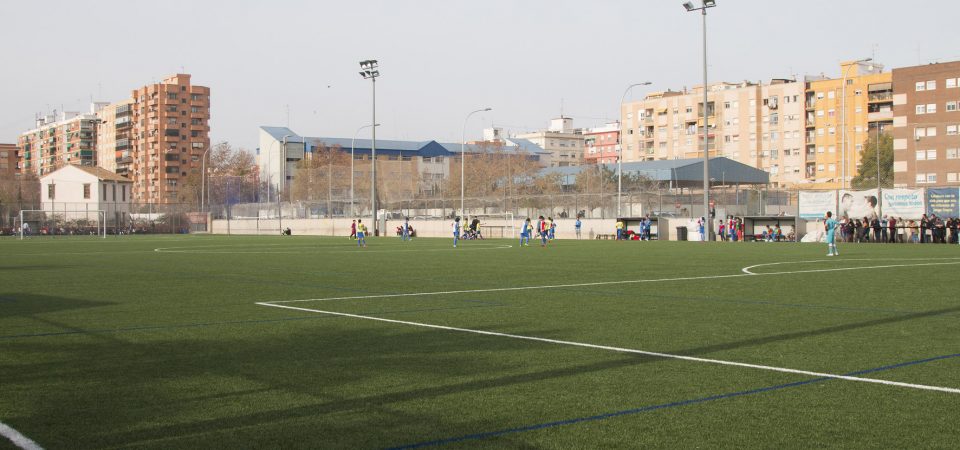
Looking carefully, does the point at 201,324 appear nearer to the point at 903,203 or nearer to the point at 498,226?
the point at 903,203

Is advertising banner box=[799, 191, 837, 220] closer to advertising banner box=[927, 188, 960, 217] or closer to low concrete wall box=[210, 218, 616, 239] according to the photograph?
advertising banner box=[927, 188, 960, 217]

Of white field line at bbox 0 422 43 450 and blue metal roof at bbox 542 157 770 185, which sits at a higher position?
blue metal roof at bbox 542 157 770 185

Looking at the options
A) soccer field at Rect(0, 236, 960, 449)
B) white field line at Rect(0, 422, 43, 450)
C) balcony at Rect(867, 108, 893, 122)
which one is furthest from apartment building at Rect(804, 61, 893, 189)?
white field line at Rect(0, 422, 43, 450)

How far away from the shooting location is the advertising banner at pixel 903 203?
159 ft

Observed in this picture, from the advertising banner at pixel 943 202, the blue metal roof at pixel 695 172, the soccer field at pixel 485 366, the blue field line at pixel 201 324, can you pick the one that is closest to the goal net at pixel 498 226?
the blue metal roof at pixel 695 172

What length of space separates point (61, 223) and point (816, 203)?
208 feet

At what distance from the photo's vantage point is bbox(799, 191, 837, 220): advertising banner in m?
51.8

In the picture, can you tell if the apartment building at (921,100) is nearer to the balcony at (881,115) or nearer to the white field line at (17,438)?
the balcony at (881,115)

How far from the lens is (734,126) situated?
129 m

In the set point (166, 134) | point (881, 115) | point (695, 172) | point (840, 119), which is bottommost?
point (695, 172)

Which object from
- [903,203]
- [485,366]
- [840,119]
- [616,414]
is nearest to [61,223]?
[903,203]

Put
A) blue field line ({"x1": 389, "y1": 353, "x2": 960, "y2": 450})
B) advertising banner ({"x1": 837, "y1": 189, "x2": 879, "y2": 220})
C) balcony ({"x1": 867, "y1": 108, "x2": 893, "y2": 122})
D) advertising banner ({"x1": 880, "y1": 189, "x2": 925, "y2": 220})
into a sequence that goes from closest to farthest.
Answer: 1. blue field line ({"x1": 389, "y1": 353, "x2": 960, "y2": 450})
2. advertising banner ({"x1": 880, "y1": 189, "x2": 925, "y2": 220})
3. advertising banner ({"x1": 837, "y1": 189, "x2": 879, "y2": 220})
4. balcony ({"x1": 867, "y1": 108, "x2": 893, "y2": 122})

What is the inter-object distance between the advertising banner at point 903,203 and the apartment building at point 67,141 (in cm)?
16206

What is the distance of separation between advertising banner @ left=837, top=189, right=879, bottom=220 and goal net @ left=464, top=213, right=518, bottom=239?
74.0ft
